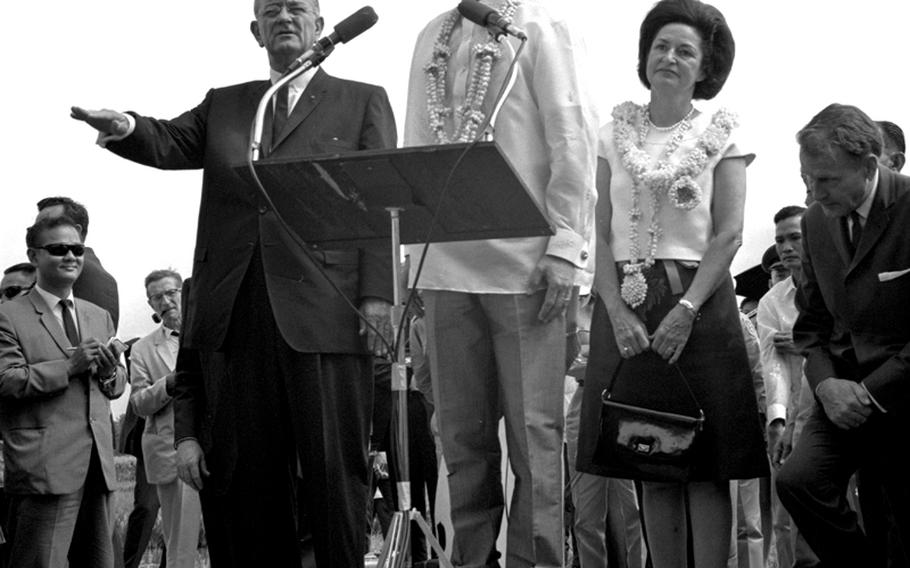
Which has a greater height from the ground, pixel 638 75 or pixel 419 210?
pixel 638 75

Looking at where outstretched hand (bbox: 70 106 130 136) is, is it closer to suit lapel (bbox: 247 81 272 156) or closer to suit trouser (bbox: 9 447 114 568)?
suit lapel (bbox: 247 81 272 156)

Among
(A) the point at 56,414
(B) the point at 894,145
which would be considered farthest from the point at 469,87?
(A) the point at 56,414

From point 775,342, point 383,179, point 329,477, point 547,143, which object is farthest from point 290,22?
point 775,342

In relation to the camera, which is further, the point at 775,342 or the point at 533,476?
the point at 775,342

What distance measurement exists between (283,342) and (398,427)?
0.79m

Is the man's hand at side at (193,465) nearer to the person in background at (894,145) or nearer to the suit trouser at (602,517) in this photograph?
the suit trouser at (602,517)

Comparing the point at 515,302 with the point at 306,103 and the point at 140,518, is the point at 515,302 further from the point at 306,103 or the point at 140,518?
the point at 140,518

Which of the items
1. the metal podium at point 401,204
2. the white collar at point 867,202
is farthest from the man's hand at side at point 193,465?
the white collar at point 867,202

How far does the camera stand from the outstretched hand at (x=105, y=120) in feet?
12.9

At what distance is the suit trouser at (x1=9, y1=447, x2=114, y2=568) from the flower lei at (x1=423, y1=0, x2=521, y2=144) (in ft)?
10.2

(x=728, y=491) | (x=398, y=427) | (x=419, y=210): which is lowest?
(x=728, y=491)

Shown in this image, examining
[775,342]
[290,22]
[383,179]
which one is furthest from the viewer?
[775,342]

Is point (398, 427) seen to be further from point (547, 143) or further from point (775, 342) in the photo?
point (775, 342)

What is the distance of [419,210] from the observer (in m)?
3.65
